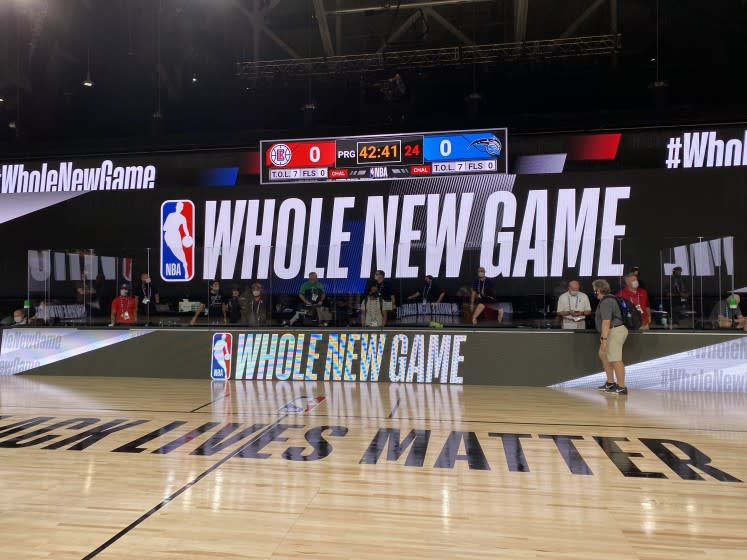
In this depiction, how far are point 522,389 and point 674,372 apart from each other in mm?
2124

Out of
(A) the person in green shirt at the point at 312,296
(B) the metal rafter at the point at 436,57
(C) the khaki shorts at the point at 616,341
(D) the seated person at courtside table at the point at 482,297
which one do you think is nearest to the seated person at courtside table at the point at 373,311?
(A) the person in green shirt at the point at 312,296

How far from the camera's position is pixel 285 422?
5945 mm

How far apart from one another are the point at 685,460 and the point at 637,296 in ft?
14.4

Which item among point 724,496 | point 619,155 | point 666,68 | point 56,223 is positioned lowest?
point 724,496

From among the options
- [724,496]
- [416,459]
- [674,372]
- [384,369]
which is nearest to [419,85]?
[384,369]

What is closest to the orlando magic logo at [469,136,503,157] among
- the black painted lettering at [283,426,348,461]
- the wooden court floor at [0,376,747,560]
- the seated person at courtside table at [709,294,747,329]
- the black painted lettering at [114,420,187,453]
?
the seated person at courtside table at [709,294,747,329]

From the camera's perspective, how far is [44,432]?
5.52 meters

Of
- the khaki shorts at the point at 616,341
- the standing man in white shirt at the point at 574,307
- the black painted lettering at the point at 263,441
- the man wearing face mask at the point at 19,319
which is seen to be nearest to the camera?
the black painted lettering at the point at 263,441

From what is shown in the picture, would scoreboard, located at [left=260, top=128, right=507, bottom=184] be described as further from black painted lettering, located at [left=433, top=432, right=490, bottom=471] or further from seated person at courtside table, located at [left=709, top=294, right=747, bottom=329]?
black painted lettering, located at [left=433, top=432, right=490, bottom=471]

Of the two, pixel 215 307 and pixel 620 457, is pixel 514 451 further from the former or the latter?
pixel 215 307

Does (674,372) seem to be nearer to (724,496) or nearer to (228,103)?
(724,496)

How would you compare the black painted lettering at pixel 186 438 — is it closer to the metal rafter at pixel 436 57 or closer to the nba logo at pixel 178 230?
the metal rafter at pixel 436 57

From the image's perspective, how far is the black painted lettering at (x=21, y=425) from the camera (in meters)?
5.51

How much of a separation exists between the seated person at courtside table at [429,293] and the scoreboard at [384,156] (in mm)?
2555
